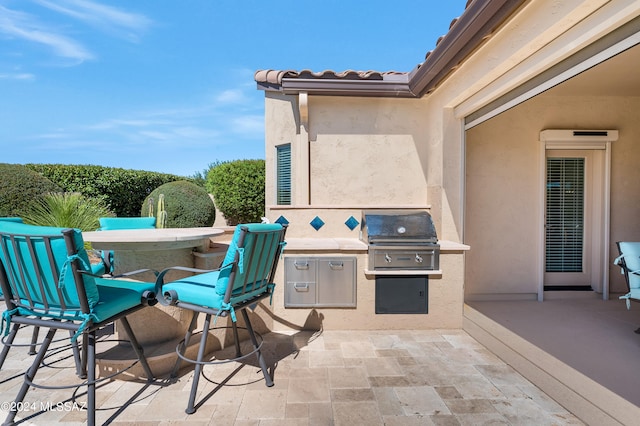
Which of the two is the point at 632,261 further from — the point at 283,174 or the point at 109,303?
the point at 283,174

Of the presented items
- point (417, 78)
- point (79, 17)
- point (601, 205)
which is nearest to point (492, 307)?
point (601, 205)

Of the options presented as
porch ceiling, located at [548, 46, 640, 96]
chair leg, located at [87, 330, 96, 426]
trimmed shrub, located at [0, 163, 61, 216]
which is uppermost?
porch ceiling, located at [548, 46, 640, 96]

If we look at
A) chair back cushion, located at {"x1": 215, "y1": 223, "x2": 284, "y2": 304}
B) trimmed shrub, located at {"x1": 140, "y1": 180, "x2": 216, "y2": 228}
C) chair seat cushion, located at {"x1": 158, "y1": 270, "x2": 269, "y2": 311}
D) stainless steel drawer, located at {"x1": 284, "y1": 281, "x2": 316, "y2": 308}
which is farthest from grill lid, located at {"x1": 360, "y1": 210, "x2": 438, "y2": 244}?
trimmed shrub, located at {"x1": 140, "y1": 180, "x2": 216, "y2": 228}

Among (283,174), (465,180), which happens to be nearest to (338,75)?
(283,174)

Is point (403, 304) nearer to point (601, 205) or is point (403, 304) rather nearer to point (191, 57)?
point (601, 205)

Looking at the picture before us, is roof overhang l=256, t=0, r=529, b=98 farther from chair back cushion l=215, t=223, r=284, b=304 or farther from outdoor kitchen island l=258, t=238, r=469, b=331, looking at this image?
chair back cushion l=215, t=223, r=284, b=304

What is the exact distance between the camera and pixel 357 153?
523 centimetres

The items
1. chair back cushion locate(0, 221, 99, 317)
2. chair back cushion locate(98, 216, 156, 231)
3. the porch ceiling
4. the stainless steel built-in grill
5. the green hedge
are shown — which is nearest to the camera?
chair back cushion locate(0, 221, 99, 317)

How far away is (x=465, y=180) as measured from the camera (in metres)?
4.80

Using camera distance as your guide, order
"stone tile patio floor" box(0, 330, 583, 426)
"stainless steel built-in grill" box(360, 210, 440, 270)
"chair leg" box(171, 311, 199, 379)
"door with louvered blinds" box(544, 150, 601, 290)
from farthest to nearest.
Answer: "door with louvered blinds" box(544, 150, 601, 290) < "stainless steel built-in grill" box(360, 210, 440, 270) < "chair leg" box(171, 311, 199, 379) < "stone tile patio floor" box(0, 330, 583, 426)

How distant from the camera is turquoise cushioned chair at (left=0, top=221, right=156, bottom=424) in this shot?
192 centimetres

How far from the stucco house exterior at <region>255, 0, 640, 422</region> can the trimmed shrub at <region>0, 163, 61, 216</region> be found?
699 centimetres

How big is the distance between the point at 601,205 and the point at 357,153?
4045 millimetres

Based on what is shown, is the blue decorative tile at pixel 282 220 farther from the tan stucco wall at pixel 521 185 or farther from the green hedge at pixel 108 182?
the green hedge at pixel 108 182
